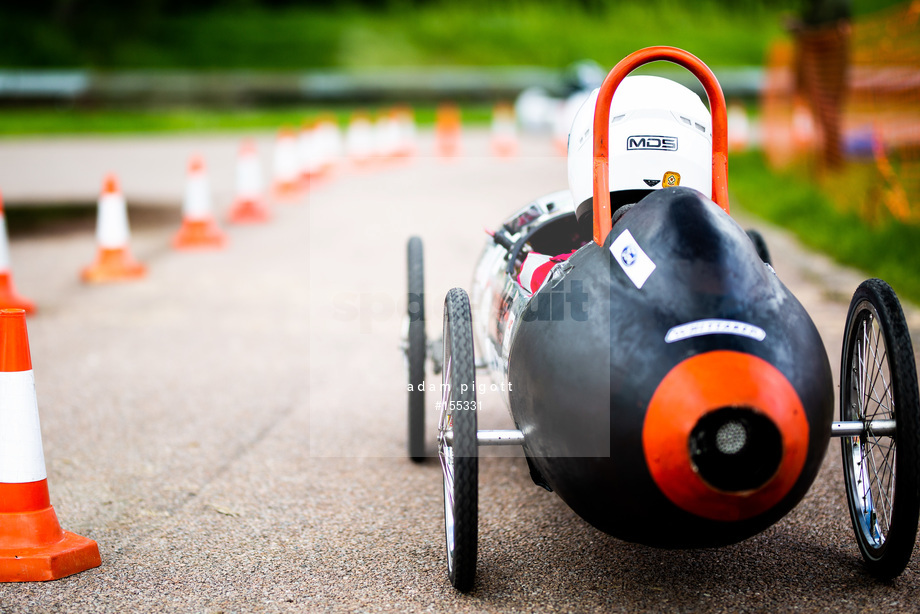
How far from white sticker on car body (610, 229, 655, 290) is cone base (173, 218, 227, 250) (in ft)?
24.9

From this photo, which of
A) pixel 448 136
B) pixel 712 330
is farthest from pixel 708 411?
pixel 448 136

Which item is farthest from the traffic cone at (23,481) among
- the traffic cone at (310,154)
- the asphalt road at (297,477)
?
the traffic cone at (310,154)

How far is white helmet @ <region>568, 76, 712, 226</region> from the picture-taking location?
343 centimetres

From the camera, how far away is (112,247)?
27.6ft

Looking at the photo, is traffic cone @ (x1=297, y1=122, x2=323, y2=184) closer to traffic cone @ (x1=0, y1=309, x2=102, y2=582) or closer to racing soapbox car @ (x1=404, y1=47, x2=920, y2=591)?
traffic cone @ (x1=0, y1=309, x2=102, y2=582)

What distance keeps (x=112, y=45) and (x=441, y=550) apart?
120 feet

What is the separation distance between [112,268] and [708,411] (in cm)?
693

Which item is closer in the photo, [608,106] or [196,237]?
[608,106]

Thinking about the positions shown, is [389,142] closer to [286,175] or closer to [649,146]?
[286,175]

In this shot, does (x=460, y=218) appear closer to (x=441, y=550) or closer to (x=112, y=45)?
(x=441, y=550)

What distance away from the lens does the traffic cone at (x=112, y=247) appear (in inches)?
324

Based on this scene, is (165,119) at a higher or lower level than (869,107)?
higher

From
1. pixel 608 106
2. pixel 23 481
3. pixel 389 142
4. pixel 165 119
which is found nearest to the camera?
pixel 608 106

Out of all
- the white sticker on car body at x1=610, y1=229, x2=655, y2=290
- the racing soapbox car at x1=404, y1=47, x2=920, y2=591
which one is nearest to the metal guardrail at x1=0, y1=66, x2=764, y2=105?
the racing soapbox car at x1=404, y1=47, x2=920, y2=591
